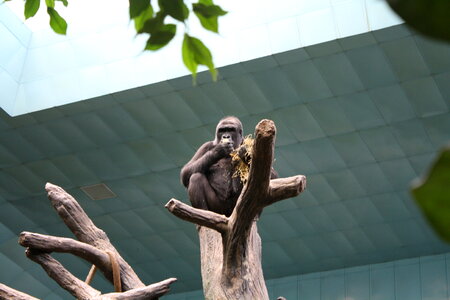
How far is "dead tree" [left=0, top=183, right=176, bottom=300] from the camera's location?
467 centimetres

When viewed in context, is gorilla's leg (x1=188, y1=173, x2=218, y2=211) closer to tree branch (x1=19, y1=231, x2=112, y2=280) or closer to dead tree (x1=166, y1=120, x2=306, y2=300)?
dead tree (x1=166, y1=120, x2=306, y2=300)

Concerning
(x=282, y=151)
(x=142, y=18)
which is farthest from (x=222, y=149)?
(x=282, y=151)

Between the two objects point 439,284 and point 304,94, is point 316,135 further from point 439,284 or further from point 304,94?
point 439,284

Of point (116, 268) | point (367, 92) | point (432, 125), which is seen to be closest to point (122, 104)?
point (367, 92)

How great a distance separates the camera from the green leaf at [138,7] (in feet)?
3.37

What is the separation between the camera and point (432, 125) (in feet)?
41.2

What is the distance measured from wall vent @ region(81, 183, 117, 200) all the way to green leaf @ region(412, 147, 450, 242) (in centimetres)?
1441

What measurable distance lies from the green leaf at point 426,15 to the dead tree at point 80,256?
4351 millimetres

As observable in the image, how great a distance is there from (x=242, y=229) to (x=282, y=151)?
8645 millimetres

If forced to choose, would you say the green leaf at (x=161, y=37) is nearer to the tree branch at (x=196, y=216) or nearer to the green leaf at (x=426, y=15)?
the green leaf at (x=426, y=15)

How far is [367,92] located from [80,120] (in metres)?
4.70

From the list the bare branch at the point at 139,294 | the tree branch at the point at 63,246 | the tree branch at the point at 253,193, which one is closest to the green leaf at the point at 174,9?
the tree branch at the point at 253,193

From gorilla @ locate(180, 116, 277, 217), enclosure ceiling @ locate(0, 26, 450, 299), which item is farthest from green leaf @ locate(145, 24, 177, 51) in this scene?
enclosure ceiling @ locate(0, 26, 450, 299)

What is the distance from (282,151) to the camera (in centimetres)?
1342
